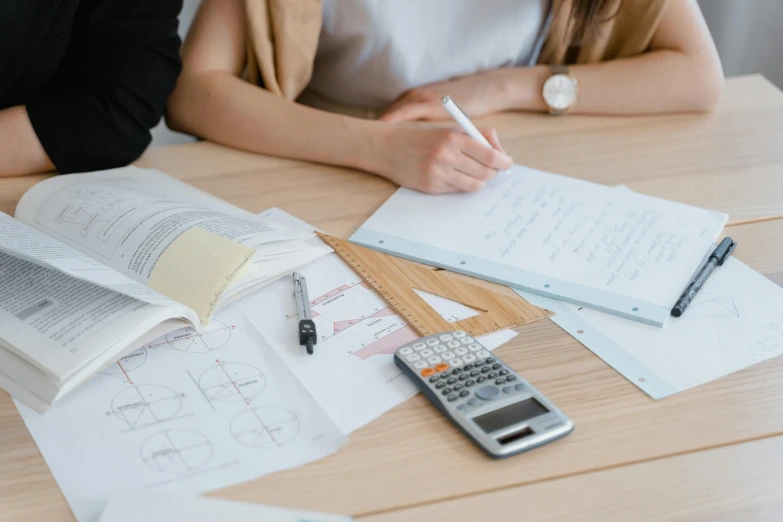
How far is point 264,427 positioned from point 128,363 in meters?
0.15

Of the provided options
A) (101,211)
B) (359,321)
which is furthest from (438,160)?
(101,211)

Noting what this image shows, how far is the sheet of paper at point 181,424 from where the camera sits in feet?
1.91

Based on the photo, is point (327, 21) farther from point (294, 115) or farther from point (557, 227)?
point (557, 227)

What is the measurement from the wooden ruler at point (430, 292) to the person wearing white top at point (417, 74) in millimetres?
160

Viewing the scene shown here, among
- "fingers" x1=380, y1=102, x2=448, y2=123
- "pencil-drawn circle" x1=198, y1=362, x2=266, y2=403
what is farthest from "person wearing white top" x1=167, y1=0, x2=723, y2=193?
"pencil-drawn circle" x1=198, y1=362, x2=266, y2=403

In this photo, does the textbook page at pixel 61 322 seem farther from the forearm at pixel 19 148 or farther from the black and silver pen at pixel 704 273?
the black and silver pen at pixel 704 273

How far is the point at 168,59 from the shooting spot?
1.07 meters

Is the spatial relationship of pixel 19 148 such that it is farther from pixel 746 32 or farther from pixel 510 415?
pixel 746 32

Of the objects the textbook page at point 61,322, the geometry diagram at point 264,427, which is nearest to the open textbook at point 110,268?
the textbook page at point 61,322

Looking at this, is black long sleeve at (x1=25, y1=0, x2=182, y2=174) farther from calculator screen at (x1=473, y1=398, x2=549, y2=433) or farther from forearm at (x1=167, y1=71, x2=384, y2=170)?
calculator screen at (x1=473, y1=398, x2=549, y2=433)

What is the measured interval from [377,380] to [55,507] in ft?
0.85

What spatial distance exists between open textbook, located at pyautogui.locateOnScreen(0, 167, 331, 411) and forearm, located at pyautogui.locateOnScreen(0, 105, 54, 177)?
8 centimetres

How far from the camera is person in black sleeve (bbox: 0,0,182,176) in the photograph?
0.98 meters

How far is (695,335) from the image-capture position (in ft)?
2.39
